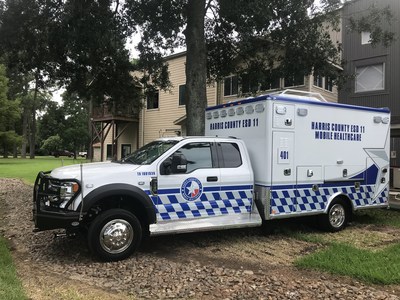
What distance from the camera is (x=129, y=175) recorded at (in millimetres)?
6137

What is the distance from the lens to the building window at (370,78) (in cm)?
1802

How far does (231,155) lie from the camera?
7242 mm

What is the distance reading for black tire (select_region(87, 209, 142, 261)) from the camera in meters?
5.87

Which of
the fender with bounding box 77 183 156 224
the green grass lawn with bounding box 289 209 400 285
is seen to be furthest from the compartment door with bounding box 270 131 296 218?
the fender with bounding box 77 183 156 224

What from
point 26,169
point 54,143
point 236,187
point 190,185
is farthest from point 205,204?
point 54,143

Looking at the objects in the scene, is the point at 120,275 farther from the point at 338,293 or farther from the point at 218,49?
the point at 218,49

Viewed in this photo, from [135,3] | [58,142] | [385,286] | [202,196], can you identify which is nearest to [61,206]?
[202,196]

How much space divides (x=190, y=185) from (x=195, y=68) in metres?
5.12

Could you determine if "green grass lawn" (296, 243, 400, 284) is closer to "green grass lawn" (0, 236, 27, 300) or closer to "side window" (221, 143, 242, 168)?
"side window" (221, 143, 242, 168)

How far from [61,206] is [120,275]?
1369 mm

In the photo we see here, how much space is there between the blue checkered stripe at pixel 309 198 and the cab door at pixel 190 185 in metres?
1.23

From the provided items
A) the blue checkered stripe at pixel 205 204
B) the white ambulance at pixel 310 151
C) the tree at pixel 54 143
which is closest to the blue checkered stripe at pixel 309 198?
the white ambulance at pixel 310 151

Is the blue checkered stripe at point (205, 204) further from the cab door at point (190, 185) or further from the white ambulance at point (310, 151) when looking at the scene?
the white ambulance at point (310, 151)

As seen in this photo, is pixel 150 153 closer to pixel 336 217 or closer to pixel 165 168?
pixel 165 168
